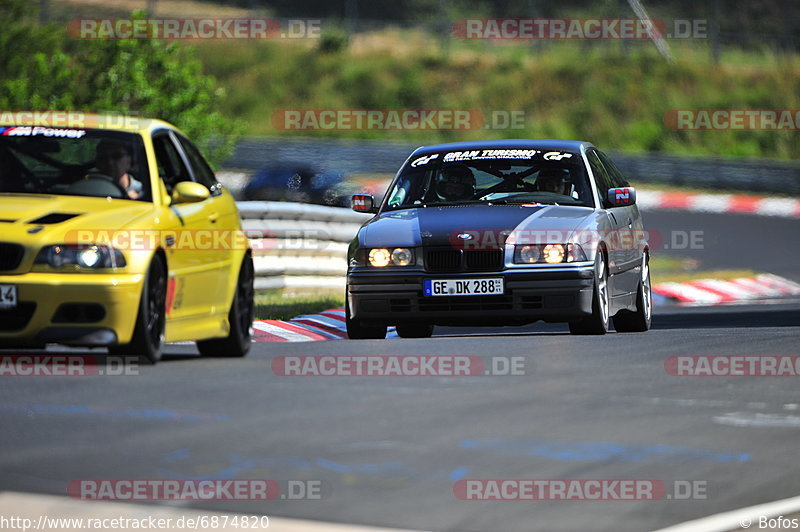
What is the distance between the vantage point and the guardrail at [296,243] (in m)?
19.3

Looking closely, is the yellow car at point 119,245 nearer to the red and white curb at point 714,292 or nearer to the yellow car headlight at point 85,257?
the yellow car headlight at point 85,257

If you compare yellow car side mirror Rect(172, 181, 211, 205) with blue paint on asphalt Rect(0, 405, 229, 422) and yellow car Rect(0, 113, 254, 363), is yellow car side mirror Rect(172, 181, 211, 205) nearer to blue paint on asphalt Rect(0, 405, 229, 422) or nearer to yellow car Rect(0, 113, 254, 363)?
yellow car Rect(0, 113, 254, 363)

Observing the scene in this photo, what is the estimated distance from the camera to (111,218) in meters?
9.17

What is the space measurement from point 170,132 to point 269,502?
Result: 15.2ft

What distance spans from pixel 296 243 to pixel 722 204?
21351 mm

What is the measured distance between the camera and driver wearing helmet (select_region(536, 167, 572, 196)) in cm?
1243

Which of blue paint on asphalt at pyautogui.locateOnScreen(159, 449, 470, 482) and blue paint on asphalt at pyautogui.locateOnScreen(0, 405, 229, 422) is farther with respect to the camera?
blue paint on asphalt at pyautogui.locateOnScreen(0, 405, 229, 422)

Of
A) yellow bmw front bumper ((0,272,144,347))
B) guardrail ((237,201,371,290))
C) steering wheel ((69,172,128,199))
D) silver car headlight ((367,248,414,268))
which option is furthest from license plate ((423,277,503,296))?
guardrail ((237,201,371,290))

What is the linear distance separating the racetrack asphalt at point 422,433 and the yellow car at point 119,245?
1.05 ft

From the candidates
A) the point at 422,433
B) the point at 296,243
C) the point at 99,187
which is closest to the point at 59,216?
the point at 99,187

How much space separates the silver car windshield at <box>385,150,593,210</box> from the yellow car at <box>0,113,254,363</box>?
6.62 feet

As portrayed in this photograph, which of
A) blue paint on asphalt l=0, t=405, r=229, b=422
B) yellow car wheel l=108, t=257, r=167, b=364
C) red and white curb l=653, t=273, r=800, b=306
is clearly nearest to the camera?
blue paint on asphalt l=0, t=405, r=229, b=422

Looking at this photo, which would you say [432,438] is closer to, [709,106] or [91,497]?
[91,497]

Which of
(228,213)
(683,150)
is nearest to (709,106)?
(683,150)
